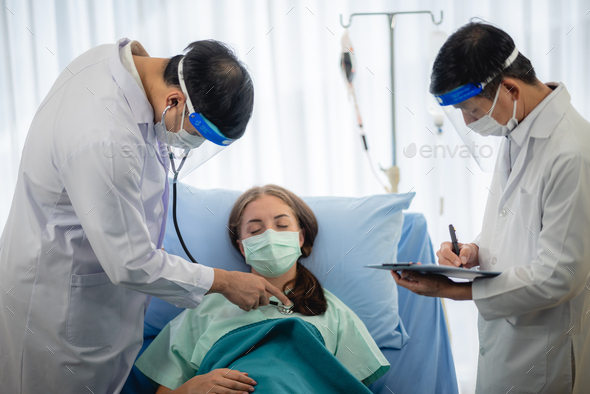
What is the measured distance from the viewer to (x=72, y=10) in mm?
2385

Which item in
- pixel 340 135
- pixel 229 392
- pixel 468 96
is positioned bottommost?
pixel 229 392

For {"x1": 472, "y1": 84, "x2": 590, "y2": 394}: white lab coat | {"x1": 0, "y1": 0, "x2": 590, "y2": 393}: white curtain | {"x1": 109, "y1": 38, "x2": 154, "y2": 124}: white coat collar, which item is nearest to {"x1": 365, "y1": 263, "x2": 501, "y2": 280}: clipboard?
{"x1": 472, "y1": 84, "x2": 590, "y2": 394}: white lab coat

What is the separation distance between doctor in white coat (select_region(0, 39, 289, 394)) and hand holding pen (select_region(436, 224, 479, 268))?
599 millimetres

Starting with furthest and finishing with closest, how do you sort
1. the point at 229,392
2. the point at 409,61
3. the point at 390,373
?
the point at 409,61 < the point at 390,373 < the point at 229,392

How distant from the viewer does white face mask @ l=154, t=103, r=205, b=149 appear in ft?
3.73

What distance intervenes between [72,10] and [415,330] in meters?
2.39

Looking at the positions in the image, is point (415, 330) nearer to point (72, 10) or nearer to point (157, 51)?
point (157, 51)

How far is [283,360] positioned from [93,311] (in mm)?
546

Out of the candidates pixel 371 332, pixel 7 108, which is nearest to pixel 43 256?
pixel 371 332

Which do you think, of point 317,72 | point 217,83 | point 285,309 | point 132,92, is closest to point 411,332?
point 285,309

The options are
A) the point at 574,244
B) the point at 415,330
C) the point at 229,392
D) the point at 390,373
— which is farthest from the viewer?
the point at 415,330

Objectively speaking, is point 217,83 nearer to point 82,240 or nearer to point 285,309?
point 82,240

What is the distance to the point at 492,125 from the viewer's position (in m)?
1.15

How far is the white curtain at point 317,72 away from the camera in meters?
2.34
